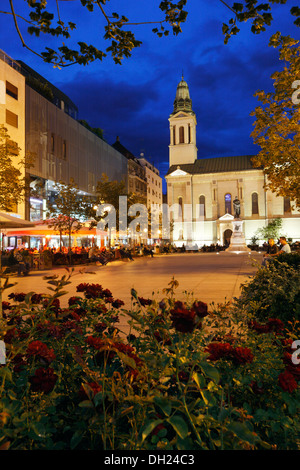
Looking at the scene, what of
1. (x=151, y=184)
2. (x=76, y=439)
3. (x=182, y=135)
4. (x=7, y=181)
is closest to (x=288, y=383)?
(x=76, y=439)

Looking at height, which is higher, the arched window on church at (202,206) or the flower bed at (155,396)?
the arched window on church at (202,206)

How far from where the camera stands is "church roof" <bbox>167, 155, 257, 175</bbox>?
2840 inches

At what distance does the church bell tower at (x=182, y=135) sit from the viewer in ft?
258

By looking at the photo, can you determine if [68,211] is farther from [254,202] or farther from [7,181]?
[254,202]

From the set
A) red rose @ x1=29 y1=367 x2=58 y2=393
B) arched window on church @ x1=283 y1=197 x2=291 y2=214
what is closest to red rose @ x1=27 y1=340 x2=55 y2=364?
red rose @ x1=29 y1=367 x2=58 y2=393

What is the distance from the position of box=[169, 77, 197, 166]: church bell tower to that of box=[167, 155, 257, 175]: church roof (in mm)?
2776

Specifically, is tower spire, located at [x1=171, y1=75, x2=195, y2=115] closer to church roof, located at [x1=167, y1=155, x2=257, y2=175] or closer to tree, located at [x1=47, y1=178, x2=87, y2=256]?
church roof, located at [x1=167, y1=155, x2=257, y2=175]

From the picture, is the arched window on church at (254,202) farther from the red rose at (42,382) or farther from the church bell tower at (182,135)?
the red rose at (42,382)

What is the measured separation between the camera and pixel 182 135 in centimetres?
7988

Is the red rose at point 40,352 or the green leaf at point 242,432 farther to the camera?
the red rose at point 40,352

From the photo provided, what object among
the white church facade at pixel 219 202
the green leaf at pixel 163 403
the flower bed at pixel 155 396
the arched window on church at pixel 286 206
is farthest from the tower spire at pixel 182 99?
the green leaf at pixel 163 403

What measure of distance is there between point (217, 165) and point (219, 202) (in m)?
8.88

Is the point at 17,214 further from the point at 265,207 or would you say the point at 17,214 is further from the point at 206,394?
the point at 265,207
